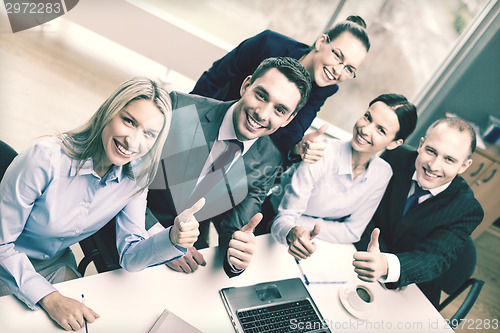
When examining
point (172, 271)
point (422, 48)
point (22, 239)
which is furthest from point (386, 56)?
point (22, 239)

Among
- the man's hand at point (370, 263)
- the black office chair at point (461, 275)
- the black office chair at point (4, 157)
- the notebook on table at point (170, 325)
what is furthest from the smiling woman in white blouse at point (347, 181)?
the black office chair at point (4, 157)

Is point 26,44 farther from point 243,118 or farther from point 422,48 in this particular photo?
point 422,48

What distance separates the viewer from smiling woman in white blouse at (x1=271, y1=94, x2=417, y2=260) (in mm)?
1757

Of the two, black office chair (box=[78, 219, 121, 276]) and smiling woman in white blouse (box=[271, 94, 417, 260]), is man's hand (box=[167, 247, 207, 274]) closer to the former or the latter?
black office chair (box=[78, 219, 121, 276])

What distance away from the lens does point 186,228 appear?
1.18m

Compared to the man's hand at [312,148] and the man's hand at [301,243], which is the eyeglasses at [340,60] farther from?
the man's hand at [301,243]

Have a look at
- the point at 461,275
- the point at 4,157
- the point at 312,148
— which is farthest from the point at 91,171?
the point at 461,275

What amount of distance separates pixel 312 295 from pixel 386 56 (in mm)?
3201

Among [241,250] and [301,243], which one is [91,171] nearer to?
[241,250]

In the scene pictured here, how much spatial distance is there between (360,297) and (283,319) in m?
0.43

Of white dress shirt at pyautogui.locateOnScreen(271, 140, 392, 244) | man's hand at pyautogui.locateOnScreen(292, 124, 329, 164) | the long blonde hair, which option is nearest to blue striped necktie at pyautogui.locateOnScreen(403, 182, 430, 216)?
white dress shirt at pyautogui.locateOnScreen(271, 140, 392, 244)

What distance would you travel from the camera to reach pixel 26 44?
11.9 feet

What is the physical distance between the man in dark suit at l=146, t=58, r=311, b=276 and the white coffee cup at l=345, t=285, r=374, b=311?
20.5 inches

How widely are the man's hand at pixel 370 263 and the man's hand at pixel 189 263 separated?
26.7 inches
